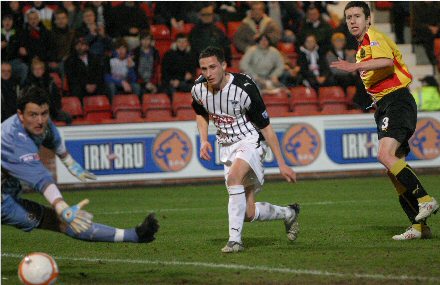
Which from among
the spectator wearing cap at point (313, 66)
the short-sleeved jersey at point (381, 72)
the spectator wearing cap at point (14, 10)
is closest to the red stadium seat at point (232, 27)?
the spectator wearing cap at point (313, 66)

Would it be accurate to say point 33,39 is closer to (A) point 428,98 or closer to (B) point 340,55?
(B) point 340,55

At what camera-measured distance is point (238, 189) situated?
884cm

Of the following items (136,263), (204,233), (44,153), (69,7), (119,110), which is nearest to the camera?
(136,263)

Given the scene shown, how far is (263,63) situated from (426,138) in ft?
11.7

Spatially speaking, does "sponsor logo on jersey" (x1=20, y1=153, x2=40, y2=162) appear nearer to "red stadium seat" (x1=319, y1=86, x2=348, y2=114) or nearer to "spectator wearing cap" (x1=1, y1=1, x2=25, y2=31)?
"red stadium seat" (x1=319, y1=86, x2=348, y2=114)

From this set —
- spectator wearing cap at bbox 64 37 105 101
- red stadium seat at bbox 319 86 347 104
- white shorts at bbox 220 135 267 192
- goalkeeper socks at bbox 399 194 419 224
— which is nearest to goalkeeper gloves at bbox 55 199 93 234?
white shorts at bbox 220 135 267 192

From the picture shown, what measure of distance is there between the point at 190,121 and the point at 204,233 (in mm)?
6791

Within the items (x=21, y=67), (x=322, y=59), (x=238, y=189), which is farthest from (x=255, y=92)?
(x=322, y=59)

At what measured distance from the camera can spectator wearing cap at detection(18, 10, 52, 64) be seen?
59.3 feet

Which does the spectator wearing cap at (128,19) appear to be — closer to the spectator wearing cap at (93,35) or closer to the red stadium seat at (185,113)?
the spectator wearing cap at (93,35)

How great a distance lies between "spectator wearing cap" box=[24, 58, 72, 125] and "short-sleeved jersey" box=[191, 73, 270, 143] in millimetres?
8194

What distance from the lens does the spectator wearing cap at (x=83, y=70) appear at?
59.3ft

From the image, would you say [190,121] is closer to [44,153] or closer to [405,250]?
[44,153]

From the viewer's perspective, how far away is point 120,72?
18484 millimetres
